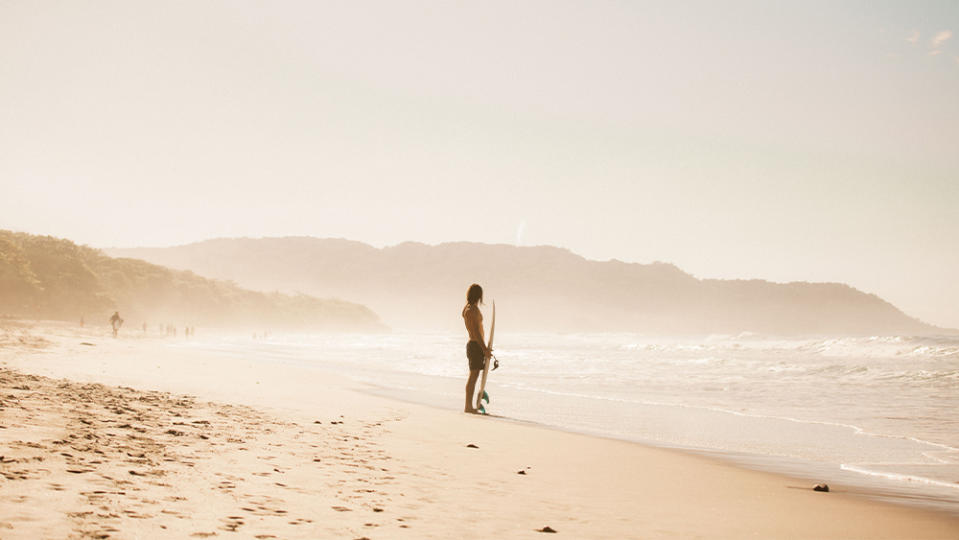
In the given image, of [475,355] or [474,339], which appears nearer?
[475,355]

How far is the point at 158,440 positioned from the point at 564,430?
577 cm

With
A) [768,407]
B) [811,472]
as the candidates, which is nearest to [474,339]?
[811,472]

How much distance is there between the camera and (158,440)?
17.3ft

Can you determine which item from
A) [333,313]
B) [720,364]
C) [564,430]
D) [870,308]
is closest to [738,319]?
[870,308]

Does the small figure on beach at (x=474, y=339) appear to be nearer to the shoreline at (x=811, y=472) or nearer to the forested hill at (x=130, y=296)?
the shoreline at (x=811, y=472)

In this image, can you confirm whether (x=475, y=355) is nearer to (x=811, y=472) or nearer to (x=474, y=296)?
(x=474, y=296)

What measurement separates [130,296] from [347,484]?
312ft

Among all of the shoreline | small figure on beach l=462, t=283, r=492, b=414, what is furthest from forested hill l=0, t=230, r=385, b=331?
the shoreline

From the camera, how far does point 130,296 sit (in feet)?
289

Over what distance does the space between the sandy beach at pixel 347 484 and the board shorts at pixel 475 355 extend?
2576 millimetres

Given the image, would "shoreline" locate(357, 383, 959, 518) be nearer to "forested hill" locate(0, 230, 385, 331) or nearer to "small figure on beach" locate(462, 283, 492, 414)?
"small figure on beach" locate(462, 283, 492, 414)

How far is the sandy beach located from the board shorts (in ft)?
8.45

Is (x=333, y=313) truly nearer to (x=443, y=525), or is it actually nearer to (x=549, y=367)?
(x=549, y=367)

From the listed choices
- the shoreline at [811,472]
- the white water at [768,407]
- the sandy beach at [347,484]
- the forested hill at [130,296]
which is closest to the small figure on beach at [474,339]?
the white water at [768,407]
